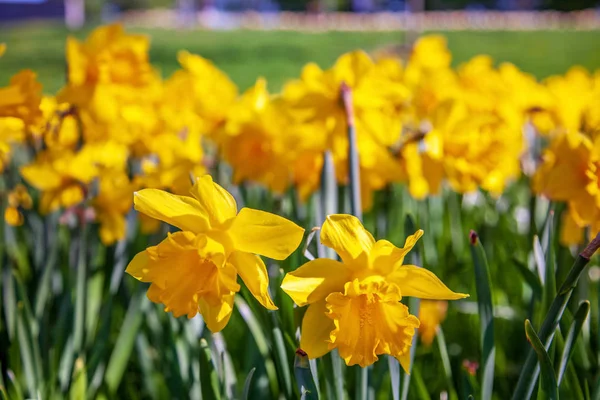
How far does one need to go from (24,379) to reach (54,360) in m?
0.07

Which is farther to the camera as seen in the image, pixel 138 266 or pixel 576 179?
pixel 576 179

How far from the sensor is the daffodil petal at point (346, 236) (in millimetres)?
844

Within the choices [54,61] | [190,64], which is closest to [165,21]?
[54,61]

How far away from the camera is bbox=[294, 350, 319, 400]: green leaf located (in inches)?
34.2

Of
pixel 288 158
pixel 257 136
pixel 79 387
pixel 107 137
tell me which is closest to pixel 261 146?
pixel 257 136

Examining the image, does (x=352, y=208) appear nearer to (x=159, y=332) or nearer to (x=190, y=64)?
(x=159, y=332)

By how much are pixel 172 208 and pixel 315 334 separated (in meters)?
0.27

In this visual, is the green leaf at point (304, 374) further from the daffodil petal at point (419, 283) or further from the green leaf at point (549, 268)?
the green leaf at point (549, 268)

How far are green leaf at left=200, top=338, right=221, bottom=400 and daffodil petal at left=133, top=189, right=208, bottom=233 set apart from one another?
21cm

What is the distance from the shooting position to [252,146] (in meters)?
1.76

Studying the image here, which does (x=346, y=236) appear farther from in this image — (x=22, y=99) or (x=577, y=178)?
(x=22, y=99)

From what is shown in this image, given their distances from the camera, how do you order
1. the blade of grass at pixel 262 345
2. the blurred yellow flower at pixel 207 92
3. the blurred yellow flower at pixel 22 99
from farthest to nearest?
the blurred yellow flower at pixel 207 92 → the blade of grass at pixel 262 345 → the blurred yellow flower at pixel 22 99

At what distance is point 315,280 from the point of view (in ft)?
2.85

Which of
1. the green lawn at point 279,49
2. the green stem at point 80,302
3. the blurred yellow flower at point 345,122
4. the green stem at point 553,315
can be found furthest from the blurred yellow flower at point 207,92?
the green lawn at point 279,49
